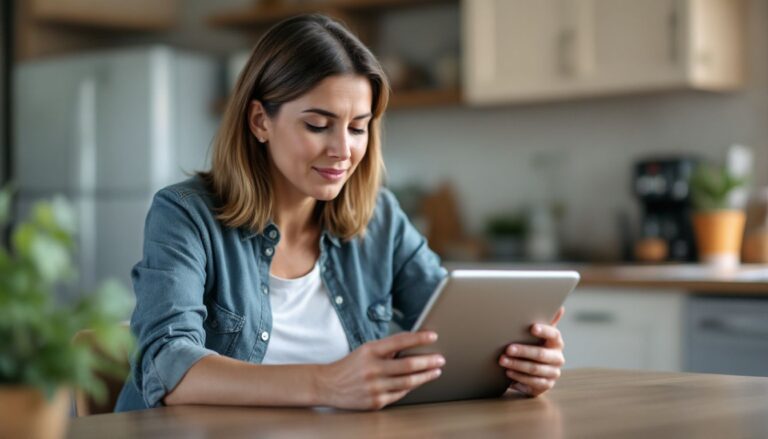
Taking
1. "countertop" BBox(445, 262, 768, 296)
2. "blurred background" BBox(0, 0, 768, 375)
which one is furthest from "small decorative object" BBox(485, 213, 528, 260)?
"countertop" BBox(445, 262, 768, 296)

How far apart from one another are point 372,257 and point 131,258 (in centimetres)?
306

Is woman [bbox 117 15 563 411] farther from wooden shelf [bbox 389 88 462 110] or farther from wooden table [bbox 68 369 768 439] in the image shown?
wooden shelf [bbox 389 88 462 110]

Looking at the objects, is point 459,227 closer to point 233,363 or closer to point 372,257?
point 372,257

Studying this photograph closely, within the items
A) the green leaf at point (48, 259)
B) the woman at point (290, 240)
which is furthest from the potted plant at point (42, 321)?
the woman at point (290, 240)

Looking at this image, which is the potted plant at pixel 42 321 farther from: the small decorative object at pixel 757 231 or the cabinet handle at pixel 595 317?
the small decorative object at pixel 757 231

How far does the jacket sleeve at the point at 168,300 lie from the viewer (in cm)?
158

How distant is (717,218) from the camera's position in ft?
12.1

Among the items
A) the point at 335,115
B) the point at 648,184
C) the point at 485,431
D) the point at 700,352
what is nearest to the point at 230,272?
the point at 335,115

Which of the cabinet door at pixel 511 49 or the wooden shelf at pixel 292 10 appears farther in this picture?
the wooden shelf at pixel 292 10

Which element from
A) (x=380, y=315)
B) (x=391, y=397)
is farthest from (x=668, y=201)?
(x=391, y=397)

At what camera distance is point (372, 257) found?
211cm

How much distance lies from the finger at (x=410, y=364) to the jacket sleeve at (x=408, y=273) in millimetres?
651

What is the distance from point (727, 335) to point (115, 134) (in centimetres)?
294

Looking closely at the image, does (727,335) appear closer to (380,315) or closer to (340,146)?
(380,315)
